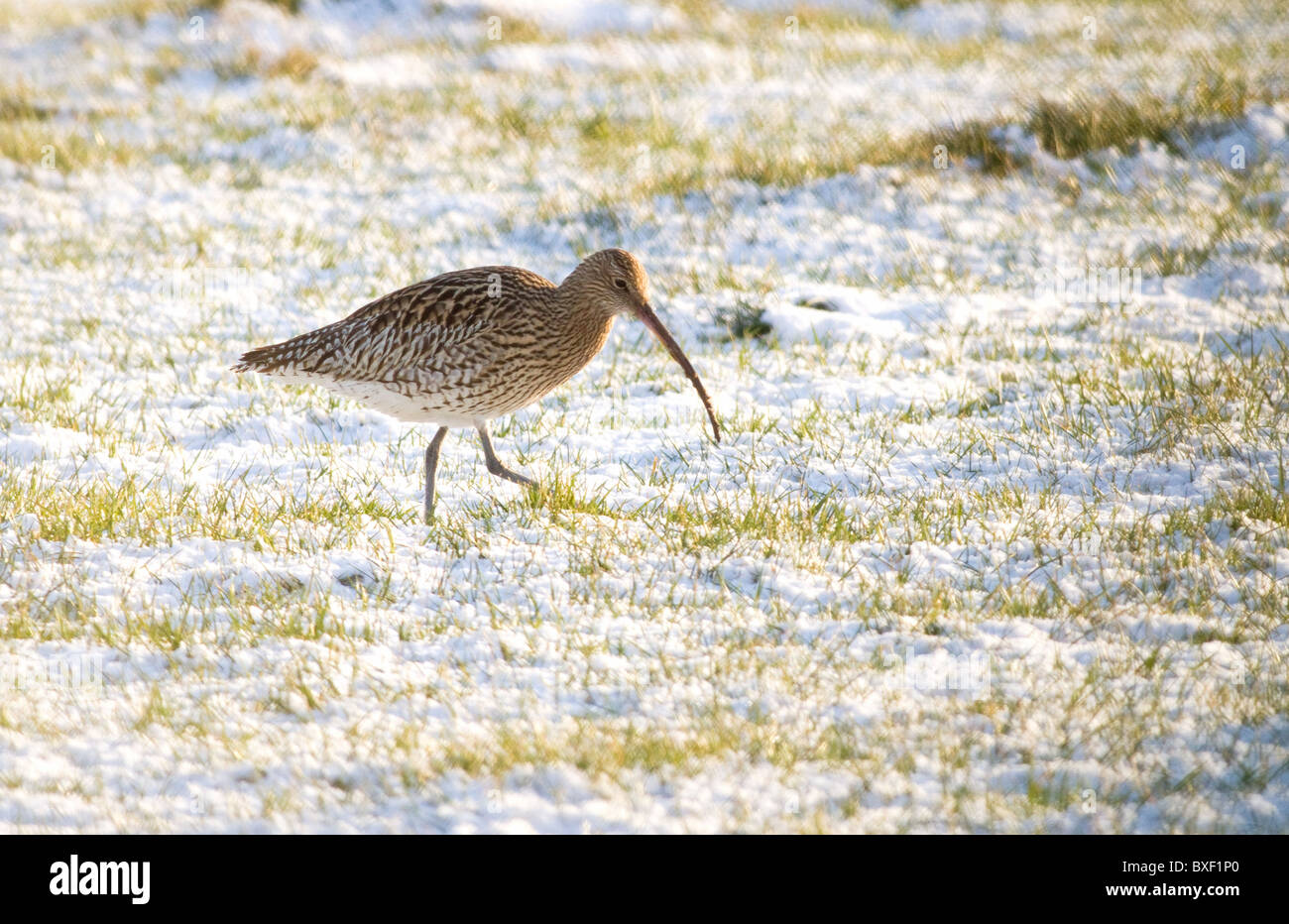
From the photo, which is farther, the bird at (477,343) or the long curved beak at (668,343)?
the long curved beak at (668,343)

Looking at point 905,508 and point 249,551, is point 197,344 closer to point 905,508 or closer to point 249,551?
point 249,551

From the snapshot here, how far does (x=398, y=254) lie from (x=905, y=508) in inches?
228

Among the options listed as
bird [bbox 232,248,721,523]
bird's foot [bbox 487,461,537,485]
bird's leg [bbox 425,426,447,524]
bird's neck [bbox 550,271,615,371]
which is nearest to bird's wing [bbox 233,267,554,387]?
bird [bbox 232,248,721,523]

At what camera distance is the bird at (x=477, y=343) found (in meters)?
5.96

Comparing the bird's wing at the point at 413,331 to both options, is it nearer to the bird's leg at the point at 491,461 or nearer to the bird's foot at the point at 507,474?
the bird's leg at the point at 491,461

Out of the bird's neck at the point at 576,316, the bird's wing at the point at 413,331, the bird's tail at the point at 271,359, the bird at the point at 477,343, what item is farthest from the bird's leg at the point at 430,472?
the bird's tail at the point at 271,359

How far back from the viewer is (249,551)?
560cm

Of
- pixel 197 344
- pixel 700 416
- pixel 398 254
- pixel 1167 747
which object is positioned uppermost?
pixel 398 254

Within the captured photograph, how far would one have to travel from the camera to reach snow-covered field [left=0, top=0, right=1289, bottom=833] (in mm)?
4113

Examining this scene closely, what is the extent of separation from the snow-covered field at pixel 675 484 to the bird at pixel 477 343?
516mm

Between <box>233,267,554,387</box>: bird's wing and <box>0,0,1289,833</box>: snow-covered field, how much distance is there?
0.65 meters

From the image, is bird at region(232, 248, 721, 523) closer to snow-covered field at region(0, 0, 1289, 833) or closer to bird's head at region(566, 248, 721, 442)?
bird's head at region(566, 248, 721, 442)
